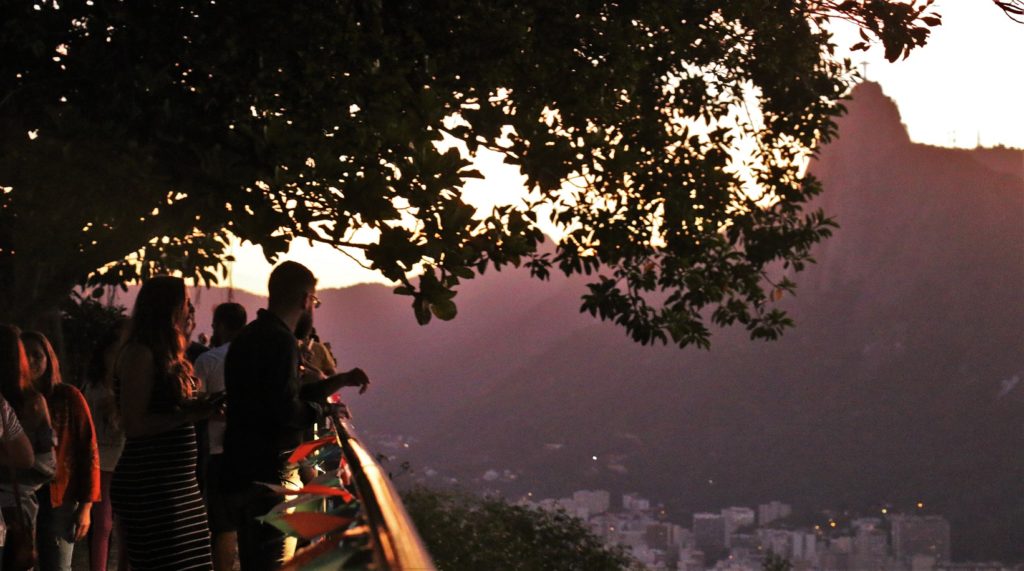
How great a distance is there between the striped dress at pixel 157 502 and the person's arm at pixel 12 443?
40 centimetres

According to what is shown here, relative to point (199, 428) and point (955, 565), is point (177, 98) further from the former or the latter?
point (955, 565)

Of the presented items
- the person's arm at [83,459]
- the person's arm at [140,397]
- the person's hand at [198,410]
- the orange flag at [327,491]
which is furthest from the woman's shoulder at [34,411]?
the orange flag at [327,491]

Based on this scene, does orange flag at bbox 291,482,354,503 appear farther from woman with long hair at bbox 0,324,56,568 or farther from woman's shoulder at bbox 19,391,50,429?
woman's shoulder at bbox 19,391,50,429

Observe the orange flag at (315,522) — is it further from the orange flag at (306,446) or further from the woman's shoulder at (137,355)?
the woman's shoulder at (137,355)

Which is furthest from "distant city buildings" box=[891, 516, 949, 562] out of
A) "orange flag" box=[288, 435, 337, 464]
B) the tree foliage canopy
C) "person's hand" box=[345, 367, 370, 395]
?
"orange flag" box=[288, 435, 337, 464]

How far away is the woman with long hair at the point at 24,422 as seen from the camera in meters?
6.52

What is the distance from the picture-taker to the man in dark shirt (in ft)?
18.9

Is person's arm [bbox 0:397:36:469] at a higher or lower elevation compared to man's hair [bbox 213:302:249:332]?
lower

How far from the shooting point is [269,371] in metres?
5.80

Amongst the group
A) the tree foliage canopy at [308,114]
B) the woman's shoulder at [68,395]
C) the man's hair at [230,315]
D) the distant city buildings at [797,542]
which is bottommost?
the distant city buildings at [797,542]

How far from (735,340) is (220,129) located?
12741 cm

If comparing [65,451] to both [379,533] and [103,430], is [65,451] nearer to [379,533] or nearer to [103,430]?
[103,430]

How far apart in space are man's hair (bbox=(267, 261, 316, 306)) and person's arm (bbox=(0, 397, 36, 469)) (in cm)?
127

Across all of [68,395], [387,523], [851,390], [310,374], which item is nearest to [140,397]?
[68,395]
